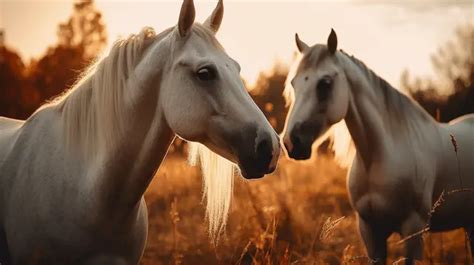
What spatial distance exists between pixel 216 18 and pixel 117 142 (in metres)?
0.83

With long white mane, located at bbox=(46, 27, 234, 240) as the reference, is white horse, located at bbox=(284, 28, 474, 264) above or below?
below

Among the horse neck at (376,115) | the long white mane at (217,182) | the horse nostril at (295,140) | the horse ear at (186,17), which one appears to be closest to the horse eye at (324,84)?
the horse neck at (376,115)

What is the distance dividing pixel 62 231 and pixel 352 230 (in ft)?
18.1

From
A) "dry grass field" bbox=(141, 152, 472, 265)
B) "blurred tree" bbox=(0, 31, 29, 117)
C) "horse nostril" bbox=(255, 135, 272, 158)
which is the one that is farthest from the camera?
"blurred tree" bbox=(0, 31, 29, 117)

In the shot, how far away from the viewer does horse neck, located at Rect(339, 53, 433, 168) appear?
4738 mm

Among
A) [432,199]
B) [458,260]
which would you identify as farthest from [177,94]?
[458,260]

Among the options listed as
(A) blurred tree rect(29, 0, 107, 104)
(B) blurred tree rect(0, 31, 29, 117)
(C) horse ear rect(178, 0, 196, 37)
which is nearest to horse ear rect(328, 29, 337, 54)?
(C) horse ear rect(178, 0, 196, 37)

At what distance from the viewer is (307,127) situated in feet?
15.2

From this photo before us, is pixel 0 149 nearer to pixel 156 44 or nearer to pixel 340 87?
pixel 156 44

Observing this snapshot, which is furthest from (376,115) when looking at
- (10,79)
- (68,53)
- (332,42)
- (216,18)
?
(68,53)

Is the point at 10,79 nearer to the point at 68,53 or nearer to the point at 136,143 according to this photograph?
the point at 68,53

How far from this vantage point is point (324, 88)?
477 centimetres

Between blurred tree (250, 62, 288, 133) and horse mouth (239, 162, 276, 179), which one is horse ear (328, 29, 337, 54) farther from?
blurred tree (250, 62, 288, 133)

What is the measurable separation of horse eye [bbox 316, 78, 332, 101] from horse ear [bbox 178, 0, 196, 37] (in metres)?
2.38
